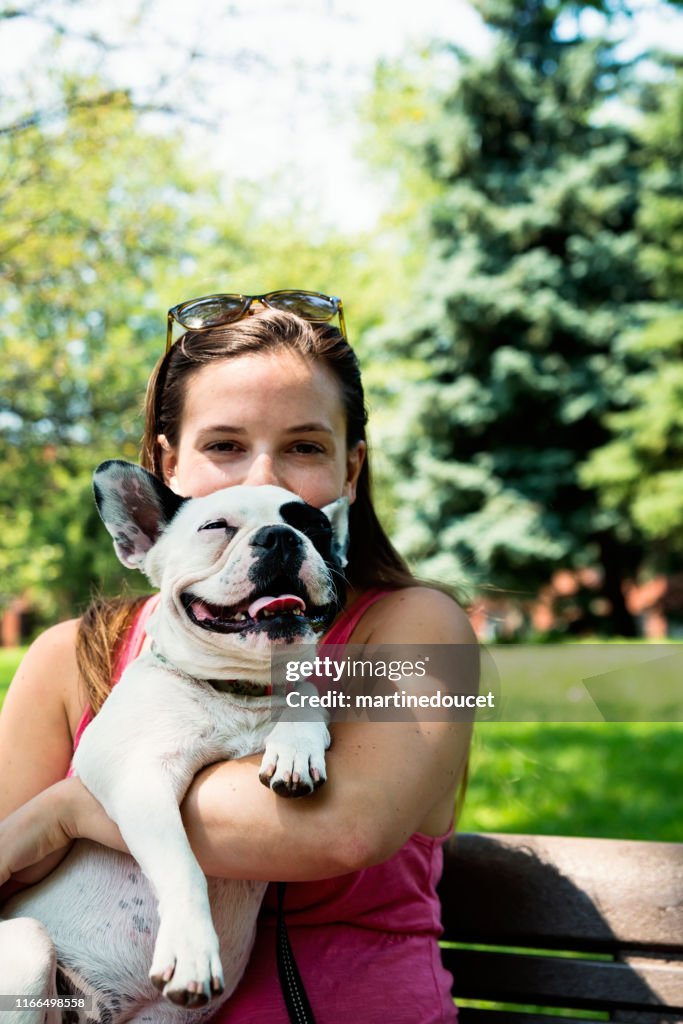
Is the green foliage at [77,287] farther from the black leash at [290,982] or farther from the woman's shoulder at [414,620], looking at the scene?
the black leash at [290,982]

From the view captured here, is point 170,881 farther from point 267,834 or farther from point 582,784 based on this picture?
point 582,784

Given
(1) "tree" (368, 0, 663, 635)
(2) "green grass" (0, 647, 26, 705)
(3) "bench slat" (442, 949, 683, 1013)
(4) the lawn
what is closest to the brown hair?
(3) "bench slat" (442, 949, 683, 1013)

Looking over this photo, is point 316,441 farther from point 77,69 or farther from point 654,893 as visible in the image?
point 77,69

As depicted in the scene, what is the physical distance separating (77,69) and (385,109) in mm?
2861

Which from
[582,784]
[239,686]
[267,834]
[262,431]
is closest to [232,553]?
[239,686]

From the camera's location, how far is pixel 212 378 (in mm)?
2146

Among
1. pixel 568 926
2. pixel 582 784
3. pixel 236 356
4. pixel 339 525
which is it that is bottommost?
pixel 568 926

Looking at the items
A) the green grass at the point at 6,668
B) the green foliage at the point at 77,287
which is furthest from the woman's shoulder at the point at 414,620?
the green grass at the point at 6,668

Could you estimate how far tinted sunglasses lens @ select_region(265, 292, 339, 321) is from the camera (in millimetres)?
2412

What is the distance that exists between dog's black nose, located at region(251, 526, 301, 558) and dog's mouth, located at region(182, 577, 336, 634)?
54 mm

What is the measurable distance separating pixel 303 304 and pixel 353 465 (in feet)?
1.41

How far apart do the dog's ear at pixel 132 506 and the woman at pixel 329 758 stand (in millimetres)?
130

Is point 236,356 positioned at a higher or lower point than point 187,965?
higher

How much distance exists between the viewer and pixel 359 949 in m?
2.02
